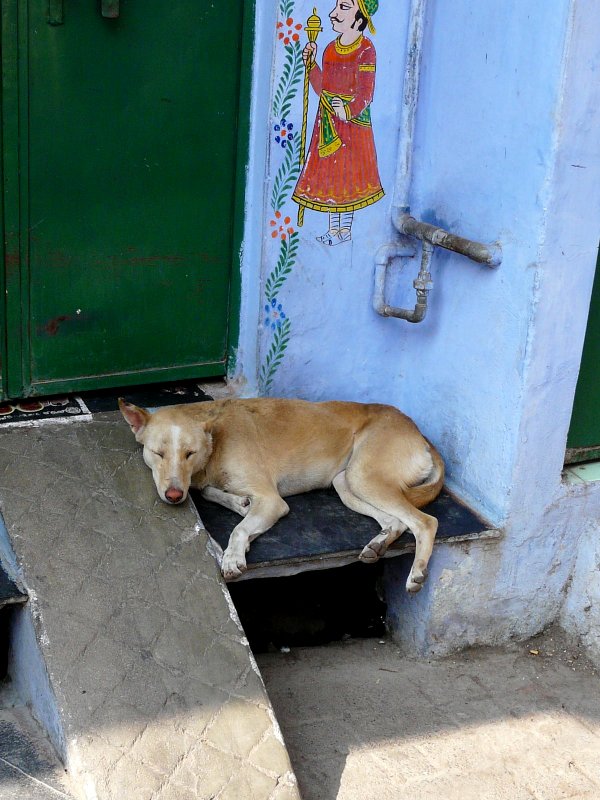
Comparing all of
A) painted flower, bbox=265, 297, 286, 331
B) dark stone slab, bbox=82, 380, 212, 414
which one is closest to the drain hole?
dark stone slab, bbox=82, 380, 212, 414

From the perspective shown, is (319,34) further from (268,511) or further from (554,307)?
(268,511)

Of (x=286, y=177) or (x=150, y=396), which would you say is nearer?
(x=286, y=177)

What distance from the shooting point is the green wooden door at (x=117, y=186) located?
4477 mm

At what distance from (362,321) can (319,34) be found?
150cm

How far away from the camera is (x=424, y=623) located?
4.86 metres

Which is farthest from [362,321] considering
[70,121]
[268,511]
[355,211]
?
[70,121]

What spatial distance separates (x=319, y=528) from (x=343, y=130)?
6.68ft

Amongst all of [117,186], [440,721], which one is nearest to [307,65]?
[117,186]

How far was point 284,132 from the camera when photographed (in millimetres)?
4906

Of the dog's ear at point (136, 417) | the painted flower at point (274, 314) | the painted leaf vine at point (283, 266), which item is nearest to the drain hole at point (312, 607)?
the dog's ear at point (136, 417)

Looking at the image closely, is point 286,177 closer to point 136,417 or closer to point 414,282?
point 414,282

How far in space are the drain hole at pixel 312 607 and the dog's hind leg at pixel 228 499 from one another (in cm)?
75

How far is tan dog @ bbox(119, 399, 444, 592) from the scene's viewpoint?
4.39 m

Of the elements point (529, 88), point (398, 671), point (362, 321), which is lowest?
point (398, 671)
